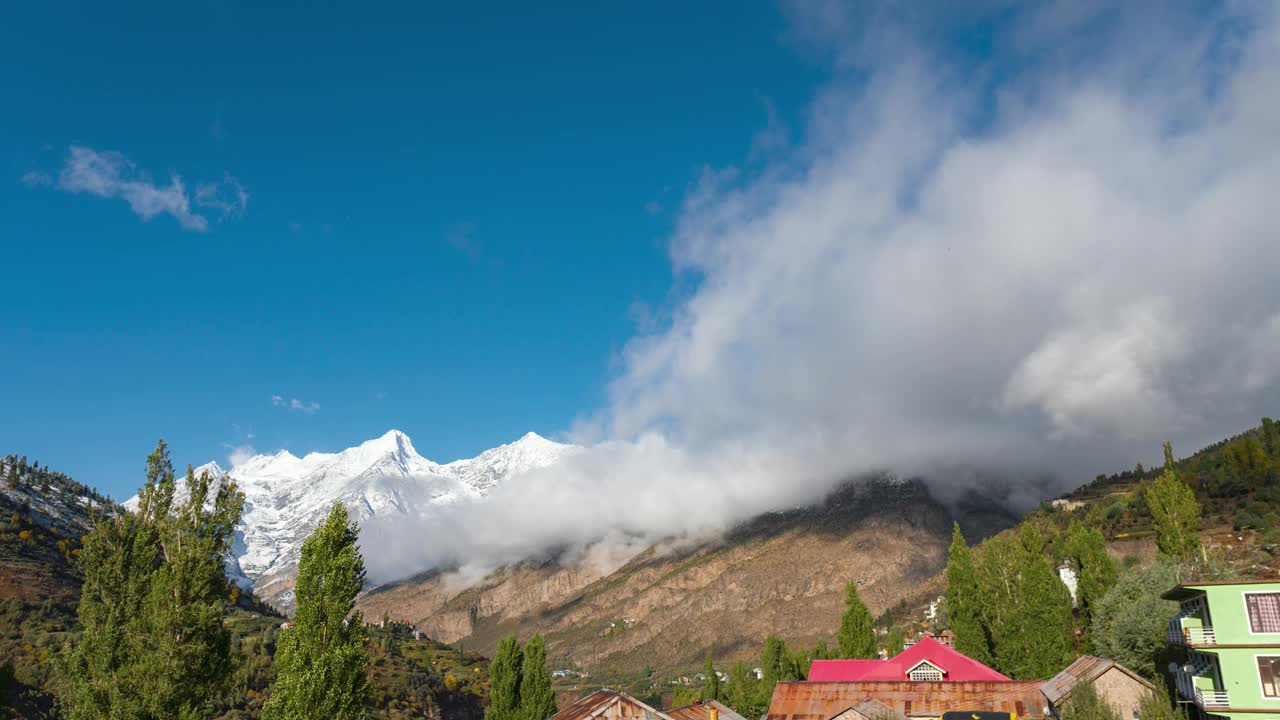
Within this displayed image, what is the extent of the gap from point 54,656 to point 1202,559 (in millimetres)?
91441

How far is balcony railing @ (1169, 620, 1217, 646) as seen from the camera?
42969 mm

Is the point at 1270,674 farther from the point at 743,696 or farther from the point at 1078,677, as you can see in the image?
the point at 743,696

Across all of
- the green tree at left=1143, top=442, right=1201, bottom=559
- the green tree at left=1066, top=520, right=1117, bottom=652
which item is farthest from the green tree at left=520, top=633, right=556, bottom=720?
the green tree at left=1143, top=442, right=1201, bottom=559

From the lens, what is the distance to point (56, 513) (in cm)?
16625

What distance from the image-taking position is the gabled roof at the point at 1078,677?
1898 inches

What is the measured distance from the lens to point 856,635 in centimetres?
8462

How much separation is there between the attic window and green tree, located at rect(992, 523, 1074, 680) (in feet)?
29.4

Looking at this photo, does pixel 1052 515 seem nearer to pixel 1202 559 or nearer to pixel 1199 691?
pixel 1202 559

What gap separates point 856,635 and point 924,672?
2004 cm

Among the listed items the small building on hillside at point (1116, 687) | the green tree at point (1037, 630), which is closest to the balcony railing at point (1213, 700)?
the small building on hillside at point (1116, 687)

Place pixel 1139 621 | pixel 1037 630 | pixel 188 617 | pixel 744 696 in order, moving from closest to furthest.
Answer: pixel 188 617 → pixel 1139 621 → pixel 1037 630 → pixel 744 696

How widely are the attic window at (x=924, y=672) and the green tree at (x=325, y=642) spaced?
49231mm

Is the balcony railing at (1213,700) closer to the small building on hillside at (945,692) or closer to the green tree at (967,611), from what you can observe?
the small building on hillside at (945,692)

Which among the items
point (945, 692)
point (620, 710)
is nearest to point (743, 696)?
point (945, 692)
